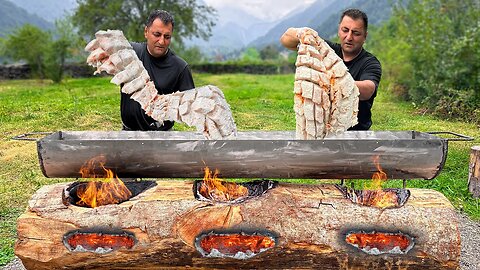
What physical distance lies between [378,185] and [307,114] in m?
0.80

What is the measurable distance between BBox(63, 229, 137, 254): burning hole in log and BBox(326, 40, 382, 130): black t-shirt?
2.51 metres

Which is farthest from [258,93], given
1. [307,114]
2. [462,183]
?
[307,114]

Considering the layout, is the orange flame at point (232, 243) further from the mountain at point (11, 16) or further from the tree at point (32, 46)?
the mountain at point (11, 16)

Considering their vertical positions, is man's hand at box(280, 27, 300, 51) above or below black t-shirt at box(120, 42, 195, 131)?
above

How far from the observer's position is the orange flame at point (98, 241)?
3.54 m

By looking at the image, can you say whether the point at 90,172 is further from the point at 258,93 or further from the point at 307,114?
the point at 258,93

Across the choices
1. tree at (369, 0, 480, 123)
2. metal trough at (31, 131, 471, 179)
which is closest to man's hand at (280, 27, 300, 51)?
metal trough at (31, 131, 471, 179)

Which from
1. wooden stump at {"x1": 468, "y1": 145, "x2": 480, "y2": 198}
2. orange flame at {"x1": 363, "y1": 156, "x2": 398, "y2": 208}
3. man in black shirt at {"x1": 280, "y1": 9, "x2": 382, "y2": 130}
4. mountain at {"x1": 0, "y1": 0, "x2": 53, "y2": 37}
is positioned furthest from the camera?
mountain at {"x1": 0, "y1": 0, "x2": 53, "y2": 37}

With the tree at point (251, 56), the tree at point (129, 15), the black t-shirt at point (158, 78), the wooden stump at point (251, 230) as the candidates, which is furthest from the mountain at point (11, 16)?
the wooden stump at point (251, 230)


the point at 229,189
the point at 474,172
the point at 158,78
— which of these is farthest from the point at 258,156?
the point at 474,172

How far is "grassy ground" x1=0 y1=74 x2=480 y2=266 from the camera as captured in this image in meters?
6.16

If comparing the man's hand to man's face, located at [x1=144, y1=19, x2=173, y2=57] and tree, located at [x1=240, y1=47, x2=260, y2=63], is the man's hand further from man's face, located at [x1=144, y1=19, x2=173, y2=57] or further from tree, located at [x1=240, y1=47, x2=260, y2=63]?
tree, located at [x1=240, y1=47, x2=260, y2=63]

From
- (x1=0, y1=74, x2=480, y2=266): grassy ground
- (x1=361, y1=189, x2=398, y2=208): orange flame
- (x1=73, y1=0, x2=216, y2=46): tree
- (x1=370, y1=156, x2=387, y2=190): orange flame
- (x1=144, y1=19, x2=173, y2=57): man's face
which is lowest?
(x1=0, y1=74, x2=480, y2=266): grassy ground

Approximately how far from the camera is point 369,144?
3506mm
